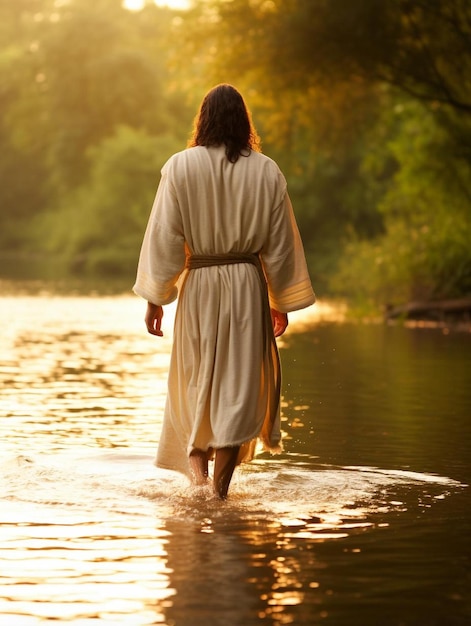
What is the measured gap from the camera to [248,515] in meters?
7.07

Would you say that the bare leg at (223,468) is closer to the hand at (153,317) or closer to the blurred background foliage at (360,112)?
the hand at (153,317)

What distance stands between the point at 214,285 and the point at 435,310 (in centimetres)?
1601

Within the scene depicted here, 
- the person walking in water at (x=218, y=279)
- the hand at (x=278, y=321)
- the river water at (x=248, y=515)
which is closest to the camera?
the river water at (x=248, y=515)

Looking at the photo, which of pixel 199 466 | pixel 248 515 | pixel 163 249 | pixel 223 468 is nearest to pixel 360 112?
pixel 163 249

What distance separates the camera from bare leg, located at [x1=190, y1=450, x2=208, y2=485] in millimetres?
7582

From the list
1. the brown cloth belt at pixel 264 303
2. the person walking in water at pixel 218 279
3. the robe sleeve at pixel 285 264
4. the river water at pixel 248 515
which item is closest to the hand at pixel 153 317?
the person walking in water at pixel 218 279

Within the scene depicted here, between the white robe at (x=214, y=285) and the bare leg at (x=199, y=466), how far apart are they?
0.24ft

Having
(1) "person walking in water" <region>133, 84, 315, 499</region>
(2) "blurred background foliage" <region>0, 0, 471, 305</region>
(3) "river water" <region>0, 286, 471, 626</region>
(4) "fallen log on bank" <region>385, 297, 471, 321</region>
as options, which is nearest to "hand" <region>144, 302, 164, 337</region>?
(1) "person walking in water" <region>133, 84, 315, 499</region>

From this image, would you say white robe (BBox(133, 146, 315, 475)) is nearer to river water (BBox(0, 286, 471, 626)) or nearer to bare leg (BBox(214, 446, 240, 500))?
bare leg (BBox(214, 446, 240, 500))

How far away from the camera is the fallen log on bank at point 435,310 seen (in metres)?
22.7

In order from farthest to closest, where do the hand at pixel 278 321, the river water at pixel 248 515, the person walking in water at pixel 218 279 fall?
1. the hand at pixel 278 321
2. the person walking in water at pixel 218 279
3. the river water at pixel 248 515

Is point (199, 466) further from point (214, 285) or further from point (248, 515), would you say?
point (214, 285)

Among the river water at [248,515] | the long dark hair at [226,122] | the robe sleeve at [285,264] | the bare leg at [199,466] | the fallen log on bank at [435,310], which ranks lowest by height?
the river water at [248,515]

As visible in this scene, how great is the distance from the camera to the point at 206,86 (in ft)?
89.0
